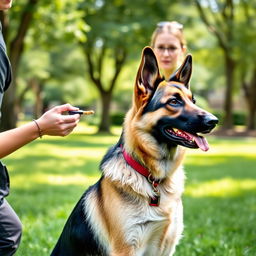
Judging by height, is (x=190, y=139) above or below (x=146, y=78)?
below

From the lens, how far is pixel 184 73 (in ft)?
10.8

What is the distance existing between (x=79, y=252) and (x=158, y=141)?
1.02 meters

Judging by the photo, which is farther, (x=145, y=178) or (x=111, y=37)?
(x=111, y=37)

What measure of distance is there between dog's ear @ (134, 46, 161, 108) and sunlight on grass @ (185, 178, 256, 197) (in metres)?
5.99

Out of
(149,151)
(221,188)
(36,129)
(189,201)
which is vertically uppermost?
(36,129)

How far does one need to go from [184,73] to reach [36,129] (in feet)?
4.22

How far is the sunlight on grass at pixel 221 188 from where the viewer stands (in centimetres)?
903

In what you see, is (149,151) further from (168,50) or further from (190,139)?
(168,50)

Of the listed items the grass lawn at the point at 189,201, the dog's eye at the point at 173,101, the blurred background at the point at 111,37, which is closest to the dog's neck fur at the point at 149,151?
the dog's eye at the point at 173,101

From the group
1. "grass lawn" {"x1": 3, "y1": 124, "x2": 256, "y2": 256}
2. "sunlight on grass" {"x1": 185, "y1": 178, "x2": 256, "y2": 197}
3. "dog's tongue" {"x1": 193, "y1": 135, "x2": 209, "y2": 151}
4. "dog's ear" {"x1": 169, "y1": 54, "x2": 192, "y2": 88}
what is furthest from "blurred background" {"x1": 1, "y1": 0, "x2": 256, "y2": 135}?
"dog's tongue" {"x1": 193, "y1": 135, "x2": 209, "y2": 151}

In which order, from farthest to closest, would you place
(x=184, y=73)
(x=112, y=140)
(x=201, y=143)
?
(x=112, y=140) → (x=184, y=73) → (x=201, y=143)

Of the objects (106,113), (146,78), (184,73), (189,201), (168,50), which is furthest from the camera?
(106,113)

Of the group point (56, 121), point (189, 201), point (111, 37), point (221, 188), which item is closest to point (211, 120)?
point (56, 121)

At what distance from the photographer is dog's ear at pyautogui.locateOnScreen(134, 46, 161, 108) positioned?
3.07 m
